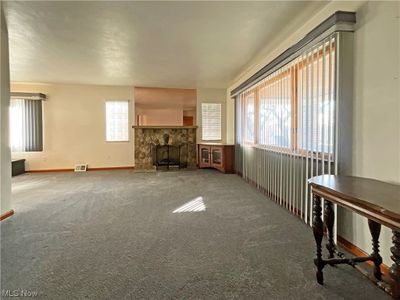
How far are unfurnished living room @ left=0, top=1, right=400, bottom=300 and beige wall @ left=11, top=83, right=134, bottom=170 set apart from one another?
724mm

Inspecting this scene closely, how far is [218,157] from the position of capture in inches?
256

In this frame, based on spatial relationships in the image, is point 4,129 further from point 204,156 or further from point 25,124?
point 204,156

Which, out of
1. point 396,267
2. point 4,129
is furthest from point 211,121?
point 396,267

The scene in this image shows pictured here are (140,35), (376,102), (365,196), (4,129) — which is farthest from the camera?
(140,35)

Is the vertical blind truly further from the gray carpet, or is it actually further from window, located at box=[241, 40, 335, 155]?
the gray carpet

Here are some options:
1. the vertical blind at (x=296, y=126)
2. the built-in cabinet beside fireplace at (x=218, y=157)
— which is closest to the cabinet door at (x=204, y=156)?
the built-in cabinet beside fireplace at (x=218, y=157)

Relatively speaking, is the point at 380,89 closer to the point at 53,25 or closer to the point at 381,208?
the point at 381,208

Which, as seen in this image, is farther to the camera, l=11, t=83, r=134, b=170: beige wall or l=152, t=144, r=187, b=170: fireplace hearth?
l=152, t=144, r=187, b=170: fireplace hearth

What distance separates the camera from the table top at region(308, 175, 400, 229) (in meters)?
1.12

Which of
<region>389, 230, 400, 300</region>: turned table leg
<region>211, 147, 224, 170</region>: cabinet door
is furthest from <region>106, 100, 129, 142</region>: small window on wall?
<region>389, 230, 400, 300</region>: turned table leg

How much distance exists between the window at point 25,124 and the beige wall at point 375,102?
7274 millimetres

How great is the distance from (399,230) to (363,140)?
48.9 inches

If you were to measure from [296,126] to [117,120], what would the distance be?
5.57 metres

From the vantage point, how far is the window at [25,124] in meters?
6.41
